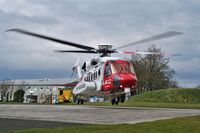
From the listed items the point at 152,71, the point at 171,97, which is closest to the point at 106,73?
the point at 171,97

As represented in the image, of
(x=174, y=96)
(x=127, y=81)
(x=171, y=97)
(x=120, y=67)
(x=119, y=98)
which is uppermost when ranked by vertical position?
(x=120, y=67)

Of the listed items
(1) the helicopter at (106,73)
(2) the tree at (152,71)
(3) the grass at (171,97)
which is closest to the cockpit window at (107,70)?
(1) the helicopter at (106,73)

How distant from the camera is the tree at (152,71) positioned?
89.9 m

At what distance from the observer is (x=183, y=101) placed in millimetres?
62375

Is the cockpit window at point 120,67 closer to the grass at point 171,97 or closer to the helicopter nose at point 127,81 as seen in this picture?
the helicopter nose at point 127,81

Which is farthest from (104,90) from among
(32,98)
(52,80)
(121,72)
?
(52,80)

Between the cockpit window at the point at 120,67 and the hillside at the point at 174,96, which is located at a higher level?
the cockpit window at the point at 120,67

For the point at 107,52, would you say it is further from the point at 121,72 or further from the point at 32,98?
the point at 32,98

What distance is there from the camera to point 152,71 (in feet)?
298

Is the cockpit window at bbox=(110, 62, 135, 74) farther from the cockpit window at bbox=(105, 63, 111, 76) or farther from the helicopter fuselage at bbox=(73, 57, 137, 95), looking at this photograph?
the cockpit window at bbox=(105, 63, 111, 76)

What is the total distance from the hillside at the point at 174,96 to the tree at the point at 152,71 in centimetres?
2282

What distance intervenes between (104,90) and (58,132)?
63.8 ft

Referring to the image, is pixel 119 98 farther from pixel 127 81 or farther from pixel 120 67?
pixel 127 81

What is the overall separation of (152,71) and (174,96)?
27408 millimetres
